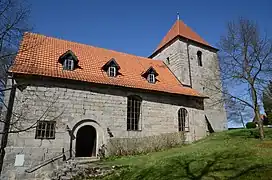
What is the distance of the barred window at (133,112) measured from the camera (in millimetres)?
15438

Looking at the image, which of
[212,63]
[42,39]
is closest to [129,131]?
[42,39]

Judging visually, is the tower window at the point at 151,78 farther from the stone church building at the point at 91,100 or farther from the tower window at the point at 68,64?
the tower window at the point at 68,64

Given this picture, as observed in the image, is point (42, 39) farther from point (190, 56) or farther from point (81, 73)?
point (190, 56)

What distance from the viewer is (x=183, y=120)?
1778 centimetres

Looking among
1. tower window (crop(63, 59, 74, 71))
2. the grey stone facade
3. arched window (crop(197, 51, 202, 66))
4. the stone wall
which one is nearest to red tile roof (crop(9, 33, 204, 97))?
tower window (crop(63, 59, 74, 71))

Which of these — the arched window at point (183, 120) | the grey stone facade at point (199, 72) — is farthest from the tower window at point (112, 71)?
the grey stone facade at point (199, 72)

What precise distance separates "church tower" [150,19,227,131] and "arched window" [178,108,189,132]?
3.42m

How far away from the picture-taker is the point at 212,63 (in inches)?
923

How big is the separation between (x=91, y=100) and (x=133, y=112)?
11.2 feet

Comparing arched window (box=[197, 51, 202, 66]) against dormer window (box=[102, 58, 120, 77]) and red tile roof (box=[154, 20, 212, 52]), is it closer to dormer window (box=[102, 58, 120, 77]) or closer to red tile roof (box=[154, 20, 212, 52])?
red tile roof (box=[154, 20, 212, 52])

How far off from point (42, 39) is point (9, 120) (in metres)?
7.51

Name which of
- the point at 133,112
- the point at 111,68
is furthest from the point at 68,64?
the point at 133,112

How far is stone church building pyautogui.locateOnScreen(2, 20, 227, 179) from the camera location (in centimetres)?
1201

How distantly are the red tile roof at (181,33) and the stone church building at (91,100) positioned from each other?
3.30ft
